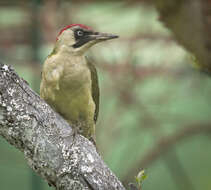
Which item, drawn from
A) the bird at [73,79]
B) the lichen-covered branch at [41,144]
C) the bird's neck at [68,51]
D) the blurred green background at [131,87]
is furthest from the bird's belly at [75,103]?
the blurred green background at [131,87]

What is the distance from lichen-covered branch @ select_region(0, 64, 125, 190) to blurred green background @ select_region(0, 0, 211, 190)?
2167mm

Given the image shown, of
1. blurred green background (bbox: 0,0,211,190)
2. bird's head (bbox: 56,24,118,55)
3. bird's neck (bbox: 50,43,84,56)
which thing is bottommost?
blurred green background (bbox: 0,0,211,190)

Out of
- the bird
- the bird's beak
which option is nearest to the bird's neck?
the bird

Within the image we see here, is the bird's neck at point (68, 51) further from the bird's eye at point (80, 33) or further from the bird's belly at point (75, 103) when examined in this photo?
the bird's belly at point (75, 103)

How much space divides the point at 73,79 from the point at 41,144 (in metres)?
0.70

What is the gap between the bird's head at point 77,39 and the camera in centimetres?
237

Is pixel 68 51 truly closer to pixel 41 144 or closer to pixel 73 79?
pixel 73 79

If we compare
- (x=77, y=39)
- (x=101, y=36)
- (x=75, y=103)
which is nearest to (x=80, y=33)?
(x=77, y=39)

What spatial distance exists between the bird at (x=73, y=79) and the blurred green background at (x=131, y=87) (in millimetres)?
1408

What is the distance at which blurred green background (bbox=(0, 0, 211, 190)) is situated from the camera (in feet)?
13.8

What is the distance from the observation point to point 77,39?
2.41 meters

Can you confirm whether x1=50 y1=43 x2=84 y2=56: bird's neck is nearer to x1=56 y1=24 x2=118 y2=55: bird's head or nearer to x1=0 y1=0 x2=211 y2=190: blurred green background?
x1=56 y1=24 x2=118 y2=55: bird's head

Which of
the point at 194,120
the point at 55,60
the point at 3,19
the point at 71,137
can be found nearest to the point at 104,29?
the point at 3,19

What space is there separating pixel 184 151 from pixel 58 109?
3.24 meters
